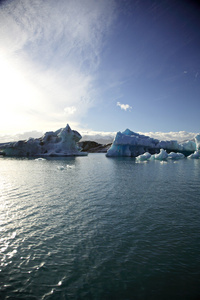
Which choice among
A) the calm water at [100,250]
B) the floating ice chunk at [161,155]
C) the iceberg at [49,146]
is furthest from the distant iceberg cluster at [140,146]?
the calm water at [100,250]

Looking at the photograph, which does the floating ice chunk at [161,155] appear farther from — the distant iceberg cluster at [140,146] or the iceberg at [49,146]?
the iceberg at [49,146]

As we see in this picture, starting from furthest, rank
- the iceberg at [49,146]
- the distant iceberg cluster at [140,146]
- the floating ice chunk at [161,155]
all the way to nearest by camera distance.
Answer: the iceberg at [49,146]
the distant iceberg cluster at [140,146]
the floating ice chunk at [161,155]

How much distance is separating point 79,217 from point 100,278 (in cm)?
404

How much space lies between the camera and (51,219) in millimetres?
8289

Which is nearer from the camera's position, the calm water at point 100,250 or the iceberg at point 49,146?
the calm water at point 100,250

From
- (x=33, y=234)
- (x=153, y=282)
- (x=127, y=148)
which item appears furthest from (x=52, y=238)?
(x=127, y=148)

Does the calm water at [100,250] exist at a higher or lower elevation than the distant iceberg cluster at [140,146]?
lower

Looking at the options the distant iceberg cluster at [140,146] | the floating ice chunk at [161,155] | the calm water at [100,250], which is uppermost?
the distant iceberg cluster at [140,146]

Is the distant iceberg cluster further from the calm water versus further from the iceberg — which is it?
the calm water

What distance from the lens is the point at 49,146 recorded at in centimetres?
6631

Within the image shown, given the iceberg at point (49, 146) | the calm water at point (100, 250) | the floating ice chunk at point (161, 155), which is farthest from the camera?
the iceberg at point (49, 146)

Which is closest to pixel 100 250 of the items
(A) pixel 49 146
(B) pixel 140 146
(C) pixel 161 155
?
(C) pixel 161 155

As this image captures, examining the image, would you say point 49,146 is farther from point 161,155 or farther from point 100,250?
point 100,250

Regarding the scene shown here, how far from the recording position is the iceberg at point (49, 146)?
63037 millimetres
